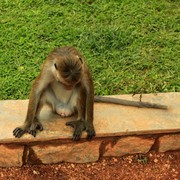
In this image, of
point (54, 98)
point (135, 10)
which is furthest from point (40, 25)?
point (54, 98)

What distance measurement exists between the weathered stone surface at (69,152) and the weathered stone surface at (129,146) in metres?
0.14

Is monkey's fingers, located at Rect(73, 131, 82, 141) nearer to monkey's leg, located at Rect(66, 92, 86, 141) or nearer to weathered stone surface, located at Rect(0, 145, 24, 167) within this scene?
monkey's leg, located at Rect(66, 92, 86, 141)

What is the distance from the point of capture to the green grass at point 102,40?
5.23 metres

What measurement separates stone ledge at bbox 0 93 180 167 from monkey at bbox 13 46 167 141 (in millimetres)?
82

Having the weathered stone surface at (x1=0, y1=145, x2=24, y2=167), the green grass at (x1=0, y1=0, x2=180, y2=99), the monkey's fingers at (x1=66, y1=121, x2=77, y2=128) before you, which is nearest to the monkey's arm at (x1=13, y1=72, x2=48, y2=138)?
the weathered stone surface at (x1=0, y1=145, x2=24, y2=167)

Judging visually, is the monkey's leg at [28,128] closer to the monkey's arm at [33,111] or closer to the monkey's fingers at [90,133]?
the monkey's arm at [33,111]

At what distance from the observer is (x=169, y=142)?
421cm

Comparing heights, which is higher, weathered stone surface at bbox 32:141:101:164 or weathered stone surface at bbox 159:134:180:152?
weathered stone surface at bbox 159:134:180:152

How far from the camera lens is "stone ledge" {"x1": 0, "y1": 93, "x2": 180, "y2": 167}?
3932mm

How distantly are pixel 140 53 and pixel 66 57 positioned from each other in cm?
Answer: 242

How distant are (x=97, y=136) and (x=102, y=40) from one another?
2.28 m

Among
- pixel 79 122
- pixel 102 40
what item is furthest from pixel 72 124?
pixel 102 40

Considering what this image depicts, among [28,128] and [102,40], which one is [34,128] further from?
[102,40]

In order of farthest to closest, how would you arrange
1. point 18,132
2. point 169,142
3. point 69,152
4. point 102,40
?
point 102,40 → point 169,142 → point 69,152 → point 18,132
